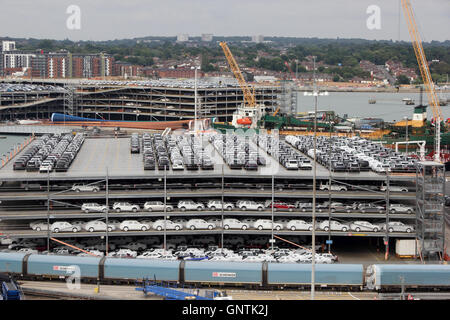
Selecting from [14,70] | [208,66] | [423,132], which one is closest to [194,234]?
[423,132]

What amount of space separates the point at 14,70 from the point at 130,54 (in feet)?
109

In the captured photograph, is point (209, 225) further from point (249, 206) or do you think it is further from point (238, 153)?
point (238, 153)

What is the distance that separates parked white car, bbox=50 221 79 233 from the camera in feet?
53.5

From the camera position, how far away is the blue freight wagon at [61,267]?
13.5 m

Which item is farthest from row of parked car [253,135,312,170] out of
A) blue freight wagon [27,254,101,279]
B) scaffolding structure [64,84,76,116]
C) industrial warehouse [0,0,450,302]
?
scaffolding structure [64,84,76,116]

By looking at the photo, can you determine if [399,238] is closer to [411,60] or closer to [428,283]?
[428,283]

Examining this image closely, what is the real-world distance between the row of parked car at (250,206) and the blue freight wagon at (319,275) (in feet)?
11.9

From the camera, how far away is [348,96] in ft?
331

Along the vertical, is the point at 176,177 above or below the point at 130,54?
below

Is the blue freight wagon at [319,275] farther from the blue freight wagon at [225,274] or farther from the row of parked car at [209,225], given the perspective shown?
the row of parked car at [209,225]

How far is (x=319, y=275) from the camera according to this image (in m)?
13.1

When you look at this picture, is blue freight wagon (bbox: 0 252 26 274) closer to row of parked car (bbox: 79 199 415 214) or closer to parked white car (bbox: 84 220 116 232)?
parked white car (bbox: 84 220 116 232)

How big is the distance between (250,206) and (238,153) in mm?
3564

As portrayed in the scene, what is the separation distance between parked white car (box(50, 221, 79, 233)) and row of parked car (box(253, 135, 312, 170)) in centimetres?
610
